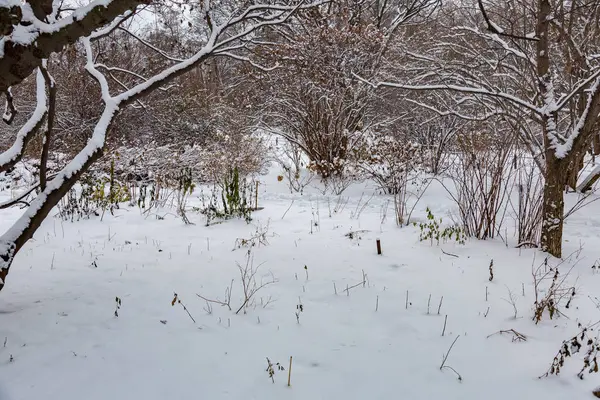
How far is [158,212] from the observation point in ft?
18.8

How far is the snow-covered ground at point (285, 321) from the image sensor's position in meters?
1.99

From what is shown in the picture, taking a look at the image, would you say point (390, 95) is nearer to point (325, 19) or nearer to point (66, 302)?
point (325, 19)

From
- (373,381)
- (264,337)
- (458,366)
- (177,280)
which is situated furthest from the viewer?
(177,280)

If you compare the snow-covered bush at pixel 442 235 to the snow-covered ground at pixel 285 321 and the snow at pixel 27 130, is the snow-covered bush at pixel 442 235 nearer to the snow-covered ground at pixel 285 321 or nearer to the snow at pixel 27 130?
the snow-covered ground at pixel 285 321

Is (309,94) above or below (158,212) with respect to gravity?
above

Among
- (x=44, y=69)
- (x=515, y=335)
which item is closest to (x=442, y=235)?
(x=515, y=335)

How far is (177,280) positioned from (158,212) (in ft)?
8.90

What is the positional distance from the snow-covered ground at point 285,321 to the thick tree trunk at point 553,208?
18 centimetres

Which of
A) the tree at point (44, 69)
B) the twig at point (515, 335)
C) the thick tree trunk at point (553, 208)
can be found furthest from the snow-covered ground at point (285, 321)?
the tree at point (44, 69)

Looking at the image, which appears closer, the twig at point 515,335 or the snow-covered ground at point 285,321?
the snow-covered ground at point 285,321

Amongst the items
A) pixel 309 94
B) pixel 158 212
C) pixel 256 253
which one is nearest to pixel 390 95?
pixel 309 94

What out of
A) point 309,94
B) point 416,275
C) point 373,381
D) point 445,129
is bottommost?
point 373,381

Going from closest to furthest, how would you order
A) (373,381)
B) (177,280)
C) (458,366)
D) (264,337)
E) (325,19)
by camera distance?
(373,381) → (458,366) → (264,337) → (177,280) → (325,19)

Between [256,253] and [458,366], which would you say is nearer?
[458,366]
